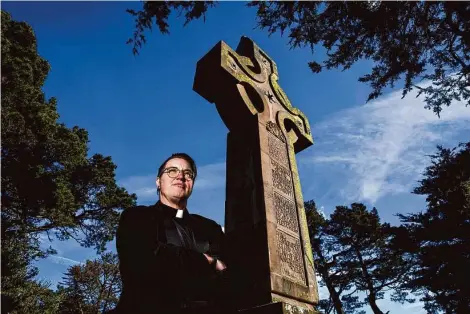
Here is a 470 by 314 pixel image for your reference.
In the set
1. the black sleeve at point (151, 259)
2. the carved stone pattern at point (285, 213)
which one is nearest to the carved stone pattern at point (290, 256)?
the carved stone pattern at point (285, 213)

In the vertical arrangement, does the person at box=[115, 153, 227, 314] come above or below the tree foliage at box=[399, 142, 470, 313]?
below

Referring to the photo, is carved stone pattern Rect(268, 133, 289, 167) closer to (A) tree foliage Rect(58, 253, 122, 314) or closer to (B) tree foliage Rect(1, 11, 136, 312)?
(B) tree foliage Rect(1, 11, 136, 312)

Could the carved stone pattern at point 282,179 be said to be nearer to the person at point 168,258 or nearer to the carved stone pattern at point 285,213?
the carved stone pattern at point 285,213

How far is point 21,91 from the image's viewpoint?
47.7 ft

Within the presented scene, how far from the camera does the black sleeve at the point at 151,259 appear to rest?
4.69 feet

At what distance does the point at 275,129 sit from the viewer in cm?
402

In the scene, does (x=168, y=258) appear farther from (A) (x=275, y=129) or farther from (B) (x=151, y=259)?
(A) (x=275, y=129)

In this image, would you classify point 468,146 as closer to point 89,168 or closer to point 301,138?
point 301,138

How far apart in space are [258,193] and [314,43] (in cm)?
408

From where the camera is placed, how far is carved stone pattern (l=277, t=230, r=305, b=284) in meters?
2.90

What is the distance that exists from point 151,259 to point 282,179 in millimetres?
2386

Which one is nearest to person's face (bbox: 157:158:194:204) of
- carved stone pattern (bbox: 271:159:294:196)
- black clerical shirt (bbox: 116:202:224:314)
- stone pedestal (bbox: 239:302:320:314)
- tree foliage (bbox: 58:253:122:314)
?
black clerical shirt (bbox: 116:202:224:314)

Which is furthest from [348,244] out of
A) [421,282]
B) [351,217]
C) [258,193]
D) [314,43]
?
[258,193]

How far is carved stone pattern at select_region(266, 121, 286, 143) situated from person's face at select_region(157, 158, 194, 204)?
2.14 m
